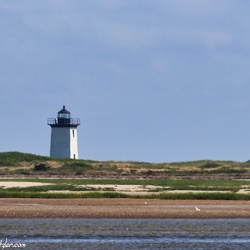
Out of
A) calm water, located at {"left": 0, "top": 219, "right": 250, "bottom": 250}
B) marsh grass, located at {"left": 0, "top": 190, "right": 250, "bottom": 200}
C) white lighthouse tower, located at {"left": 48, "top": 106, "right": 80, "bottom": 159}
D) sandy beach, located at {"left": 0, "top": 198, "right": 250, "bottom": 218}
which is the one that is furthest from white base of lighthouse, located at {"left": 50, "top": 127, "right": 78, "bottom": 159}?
calm water, located at {"left": 0, "top": 219, "right": 250, "bottom": 250}

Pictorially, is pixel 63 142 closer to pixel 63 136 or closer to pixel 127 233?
pixel 63 136

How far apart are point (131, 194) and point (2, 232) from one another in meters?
18.7

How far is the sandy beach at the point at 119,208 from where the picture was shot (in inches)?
1545

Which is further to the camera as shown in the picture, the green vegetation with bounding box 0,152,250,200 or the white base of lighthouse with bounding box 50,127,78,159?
the white base of lighthouse with bounding box 50,127,78,159

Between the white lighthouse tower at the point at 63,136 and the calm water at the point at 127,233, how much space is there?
5694 cm

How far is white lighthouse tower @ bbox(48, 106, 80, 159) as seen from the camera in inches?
3716

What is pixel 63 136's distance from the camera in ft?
309

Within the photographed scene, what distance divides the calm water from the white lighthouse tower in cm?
5694

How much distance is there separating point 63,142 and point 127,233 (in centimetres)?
6239

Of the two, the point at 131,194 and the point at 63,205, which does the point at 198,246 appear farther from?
the point at 131,194

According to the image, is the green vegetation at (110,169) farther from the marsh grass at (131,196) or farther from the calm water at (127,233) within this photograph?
the calm water at (127,233)

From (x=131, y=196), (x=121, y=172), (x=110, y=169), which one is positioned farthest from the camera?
(x=110, y=169)

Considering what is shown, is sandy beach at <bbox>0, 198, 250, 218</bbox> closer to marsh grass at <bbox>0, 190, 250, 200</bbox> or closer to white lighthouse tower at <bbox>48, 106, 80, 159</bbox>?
marsh grass at <bbox>0, 190, 250, 200</bbox>

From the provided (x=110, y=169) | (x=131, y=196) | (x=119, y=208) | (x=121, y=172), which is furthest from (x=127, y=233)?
(x=110, y=169)
